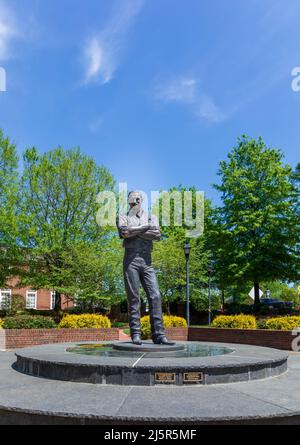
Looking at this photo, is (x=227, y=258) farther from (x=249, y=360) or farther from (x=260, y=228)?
(x=249, y=360)

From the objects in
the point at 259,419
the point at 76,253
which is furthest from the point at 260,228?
the point at 259,419

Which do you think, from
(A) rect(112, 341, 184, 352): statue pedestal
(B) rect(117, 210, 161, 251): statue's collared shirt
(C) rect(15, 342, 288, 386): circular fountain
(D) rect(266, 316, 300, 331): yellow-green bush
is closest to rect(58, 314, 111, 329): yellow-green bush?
(D) rect(266, 316, 300, 331): yellow-green bush

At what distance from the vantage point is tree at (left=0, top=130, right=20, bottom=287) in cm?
2656

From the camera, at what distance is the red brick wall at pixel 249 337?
1562 cm

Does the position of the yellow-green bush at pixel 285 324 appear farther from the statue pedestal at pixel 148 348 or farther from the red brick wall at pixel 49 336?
the statue pedestal at pixel 148 348

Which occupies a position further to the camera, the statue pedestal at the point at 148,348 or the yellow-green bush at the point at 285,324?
the yellow-green bush at the point at 285,324

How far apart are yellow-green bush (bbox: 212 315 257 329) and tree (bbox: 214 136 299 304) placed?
461 inches

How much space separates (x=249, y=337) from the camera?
16328 mm

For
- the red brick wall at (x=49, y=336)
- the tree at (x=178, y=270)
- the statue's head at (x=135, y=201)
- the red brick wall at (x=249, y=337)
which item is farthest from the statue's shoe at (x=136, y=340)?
the tree at (x=178, y=270)

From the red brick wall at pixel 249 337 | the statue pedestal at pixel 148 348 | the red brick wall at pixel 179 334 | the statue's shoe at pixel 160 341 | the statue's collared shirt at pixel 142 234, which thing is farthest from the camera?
the red brick wall at pixel 179 334

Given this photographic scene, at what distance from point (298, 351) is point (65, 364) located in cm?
1003

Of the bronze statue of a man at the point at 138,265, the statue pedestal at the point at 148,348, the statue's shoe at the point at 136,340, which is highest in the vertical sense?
the bronze statue of a man at the point at 138,265

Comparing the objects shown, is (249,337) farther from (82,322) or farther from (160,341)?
(160,341)

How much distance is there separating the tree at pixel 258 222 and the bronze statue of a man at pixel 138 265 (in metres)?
20.1
